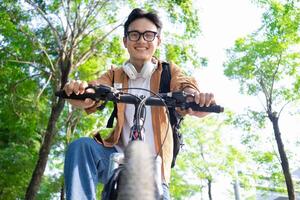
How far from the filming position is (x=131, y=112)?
2988mm

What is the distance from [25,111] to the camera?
1320cm

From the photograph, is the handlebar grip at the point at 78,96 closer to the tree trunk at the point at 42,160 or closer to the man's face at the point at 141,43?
the man's face at the point at 141,43

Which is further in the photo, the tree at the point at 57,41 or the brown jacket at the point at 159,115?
the tree at the point at 57,41

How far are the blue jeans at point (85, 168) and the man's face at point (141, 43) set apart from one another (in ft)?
2.49

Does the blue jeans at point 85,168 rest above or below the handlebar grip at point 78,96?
below

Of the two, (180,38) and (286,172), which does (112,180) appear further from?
(286,172)

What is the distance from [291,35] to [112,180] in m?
14.0

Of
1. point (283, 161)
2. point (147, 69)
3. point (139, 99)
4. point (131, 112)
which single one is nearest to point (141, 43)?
point (147, 69)

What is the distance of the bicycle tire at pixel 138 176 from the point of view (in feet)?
5.14

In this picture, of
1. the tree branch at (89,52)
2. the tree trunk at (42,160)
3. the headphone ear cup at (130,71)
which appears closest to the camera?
the headphone ear cup at (130,71)

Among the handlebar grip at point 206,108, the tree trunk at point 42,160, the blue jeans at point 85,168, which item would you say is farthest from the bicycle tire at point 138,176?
the tree trunk at point 42,160

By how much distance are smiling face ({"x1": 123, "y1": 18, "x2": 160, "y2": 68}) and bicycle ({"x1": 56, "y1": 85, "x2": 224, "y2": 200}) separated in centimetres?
58

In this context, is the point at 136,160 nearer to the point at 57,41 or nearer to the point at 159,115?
the point at 159,115

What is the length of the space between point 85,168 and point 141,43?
3.39ft
